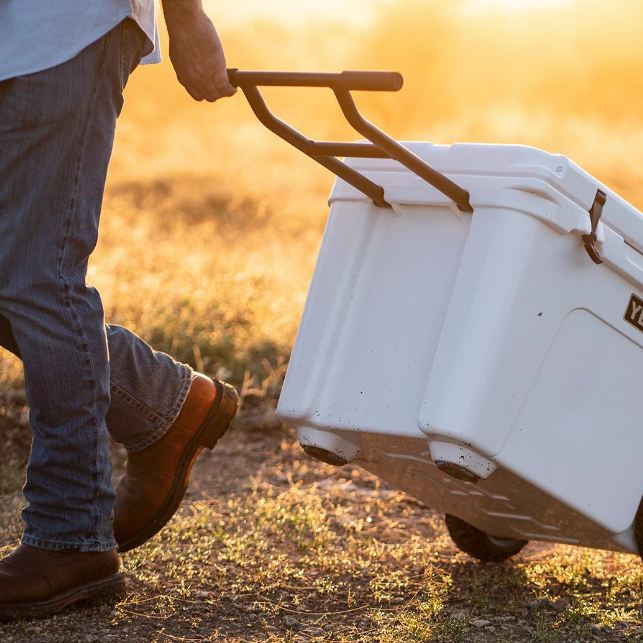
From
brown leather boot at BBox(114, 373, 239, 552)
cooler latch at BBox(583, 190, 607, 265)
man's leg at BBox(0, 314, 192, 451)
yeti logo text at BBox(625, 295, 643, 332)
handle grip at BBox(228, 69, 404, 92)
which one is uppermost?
handle grip at BBox(228, 69, 404, 92)

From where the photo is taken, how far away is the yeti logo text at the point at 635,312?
84.7 inches

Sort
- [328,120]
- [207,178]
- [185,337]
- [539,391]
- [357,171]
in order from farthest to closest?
[328,120] < [207,178] < [185,337] < [357,171] < [539,391]

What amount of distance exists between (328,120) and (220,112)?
1.92 metres

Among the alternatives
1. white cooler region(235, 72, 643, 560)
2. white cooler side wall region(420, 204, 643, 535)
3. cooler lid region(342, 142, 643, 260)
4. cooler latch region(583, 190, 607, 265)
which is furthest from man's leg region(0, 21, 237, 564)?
cooler latch region(583, 190, 607, 265)

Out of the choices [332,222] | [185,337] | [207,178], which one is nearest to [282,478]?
[185,337]

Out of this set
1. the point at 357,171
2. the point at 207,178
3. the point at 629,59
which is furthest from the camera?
the point at 629,59

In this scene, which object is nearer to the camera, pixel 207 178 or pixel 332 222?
pixel 332 222

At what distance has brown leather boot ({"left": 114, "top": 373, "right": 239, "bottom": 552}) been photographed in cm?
241

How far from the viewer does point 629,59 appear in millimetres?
16453

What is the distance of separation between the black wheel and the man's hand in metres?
1.28

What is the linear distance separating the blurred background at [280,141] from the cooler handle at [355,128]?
1861mm

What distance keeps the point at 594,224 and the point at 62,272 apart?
1.09 metres

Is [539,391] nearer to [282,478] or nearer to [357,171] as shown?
[357,171]

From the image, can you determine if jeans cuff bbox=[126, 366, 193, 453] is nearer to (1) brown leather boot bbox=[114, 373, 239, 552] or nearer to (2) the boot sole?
(1) brown leather boot bbox=[114, 373, 239, 552]
